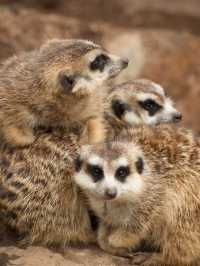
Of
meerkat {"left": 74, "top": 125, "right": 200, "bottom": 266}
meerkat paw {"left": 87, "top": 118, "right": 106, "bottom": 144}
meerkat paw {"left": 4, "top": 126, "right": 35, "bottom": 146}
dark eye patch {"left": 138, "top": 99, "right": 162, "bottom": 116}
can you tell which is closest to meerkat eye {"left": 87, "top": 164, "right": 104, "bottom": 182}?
meerkat {"left": 74, "top": 125, "right": 200, "bottom": 266}

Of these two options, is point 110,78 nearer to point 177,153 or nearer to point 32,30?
point 177,153

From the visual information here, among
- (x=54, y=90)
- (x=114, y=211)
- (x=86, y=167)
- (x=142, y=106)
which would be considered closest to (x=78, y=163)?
(x=86, y=167)

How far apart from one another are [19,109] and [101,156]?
55 centimetres

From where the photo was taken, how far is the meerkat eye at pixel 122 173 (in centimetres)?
391

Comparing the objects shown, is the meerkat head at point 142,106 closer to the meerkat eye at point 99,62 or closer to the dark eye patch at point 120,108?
the dark eye patch at point 120,108

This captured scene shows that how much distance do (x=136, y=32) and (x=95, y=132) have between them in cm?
419

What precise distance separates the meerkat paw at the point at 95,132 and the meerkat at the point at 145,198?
153 millimetres

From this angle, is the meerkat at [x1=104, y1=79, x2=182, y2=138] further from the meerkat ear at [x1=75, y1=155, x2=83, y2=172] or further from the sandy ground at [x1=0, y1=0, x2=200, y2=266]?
the sandy ground at [x1=0, y1=0, x2=200, y2=266]

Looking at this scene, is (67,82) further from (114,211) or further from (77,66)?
(114,211)

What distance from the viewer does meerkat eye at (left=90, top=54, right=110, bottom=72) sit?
4.12 m

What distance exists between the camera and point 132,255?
13.2 feet

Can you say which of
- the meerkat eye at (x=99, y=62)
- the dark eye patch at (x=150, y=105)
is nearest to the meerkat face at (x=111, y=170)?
the meerkat eye at (x=99, y=62)

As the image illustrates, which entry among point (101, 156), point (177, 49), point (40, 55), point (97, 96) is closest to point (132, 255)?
point (101, 156)

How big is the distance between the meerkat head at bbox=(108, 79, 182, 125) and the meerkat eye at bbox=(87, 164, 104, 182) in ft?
2.03
